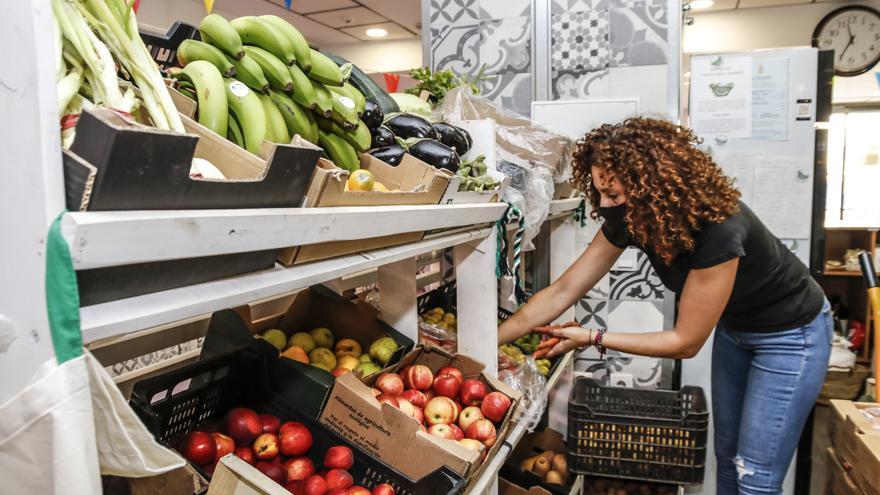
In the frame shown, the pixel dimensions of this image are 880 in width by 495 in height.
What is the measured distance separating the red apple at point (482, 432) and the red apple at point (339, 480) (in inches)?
14.2

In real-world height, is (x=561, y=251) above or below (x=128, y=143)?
below

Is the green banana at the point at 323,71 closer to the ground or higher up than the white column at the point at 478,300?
higher up

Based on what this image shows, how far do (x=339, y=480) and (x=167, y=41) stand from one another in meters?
0.89

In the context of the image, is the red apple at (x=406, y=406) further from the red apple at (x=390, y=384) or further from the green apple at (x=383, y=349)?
the green apple at (x=383, y=349)

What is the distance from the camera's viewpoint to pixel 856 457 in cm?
210

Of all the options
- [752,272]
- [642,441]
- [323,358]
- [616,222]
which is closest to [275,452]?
[323,358]

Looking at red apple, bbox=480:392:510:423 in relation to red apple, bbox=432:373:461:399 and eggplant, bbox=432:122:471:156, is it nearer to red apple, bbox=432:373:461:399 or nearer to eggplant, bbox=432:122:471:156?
red apple, bbox=432:373:461:399

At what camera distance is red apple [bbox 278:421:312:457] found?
1133mm

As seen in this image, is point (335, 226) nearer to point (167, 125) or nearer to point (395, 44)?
point (167, 125)

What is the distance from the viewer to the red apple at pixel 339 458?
1098 millimetres

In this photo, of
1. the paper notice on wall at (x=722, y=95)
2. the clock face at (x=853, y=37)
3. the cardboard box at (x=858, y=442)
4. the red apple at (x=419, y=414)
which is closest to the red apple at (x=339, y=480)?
the red apple at (x=419, y=414)

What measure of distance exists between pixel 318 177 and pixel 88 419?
380 mm

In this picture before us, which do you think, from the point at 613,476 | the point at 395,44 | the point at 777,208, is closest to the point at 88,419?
the point at 613,476

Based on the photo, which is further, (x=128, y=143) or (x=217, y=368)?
(x=217, y=368)
